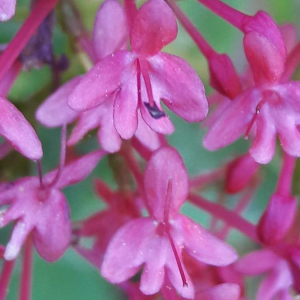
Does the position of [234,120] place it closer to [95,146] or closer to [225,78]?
[225,78]

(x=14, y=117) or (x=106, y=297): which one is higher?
(x=14, y=117)

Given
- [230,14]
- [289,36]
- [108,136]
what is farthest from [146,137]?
[289,36]

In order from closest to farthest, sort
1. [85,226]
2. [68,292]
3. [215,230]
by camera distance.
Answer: [85,226] → [215,230] → [68,292]

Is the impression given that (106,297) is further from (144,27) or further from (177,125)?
(144,27)

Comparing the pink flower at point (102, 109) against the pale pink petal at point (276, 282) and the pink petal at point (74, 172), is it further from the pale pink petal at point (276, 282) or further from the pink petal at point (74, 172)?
the pale pink petal at point (276, 282)

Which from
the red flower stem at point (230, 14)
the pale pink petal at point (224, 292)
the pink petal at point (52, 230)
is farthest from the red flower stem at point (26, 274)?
the red flower stem at point (230, 14)

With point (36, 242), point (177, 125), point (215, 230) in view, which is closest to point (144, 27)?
point (36, 242)

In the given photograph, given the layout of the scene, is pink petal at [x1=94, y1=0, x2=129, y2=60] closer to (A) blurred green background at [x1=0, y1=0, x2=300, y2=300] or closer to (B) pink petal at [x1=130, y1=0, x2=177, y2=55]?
(B) pink petal at [x1=130, y1=0, x2=177, y2=55]
